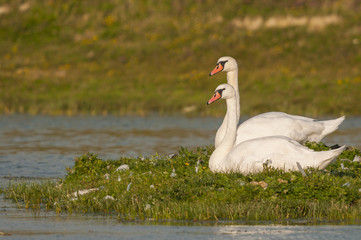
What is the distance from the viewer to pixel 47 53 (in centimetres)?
5341

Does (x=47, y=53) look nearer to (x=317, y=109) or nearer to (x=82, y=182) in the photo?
(x=317, y=109)

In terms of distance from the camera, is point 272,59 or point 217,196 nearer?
point 217,196

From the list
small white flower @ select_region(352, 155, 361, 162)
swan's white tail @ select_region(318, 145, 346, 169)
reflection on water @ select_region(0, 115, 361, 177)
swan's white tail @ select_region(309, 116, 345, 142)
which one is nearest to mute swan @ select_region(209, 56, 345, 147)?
swan's white tail @ select_region(309, 116, 345, 142)

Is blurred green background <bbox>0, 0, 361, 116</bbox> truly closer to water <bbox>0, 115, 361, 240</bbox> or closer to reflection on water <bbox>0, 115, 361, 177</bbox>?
reflection on water <bbox>0, 115, 361, 177</bbox>

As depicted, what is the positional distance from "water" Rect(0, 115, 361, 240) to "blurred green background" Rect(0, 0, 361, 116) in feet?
13.4

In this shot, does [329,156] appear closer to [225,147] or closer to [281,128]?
[225,147]

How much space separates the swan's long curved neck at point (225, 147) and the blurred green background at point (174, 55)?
70.5 ft

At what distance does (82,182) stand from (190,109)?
24498 mm

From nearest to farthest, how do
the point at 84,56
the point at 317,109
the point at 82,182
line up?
the point at 82,182
the point at 317,109
the point at 84,56

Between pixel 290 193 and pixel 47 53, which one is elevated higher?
pixel 47 53

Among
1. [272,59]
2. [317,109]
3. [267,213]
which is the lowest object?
[267,213]

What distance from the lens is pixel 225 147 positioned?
54.6 ft

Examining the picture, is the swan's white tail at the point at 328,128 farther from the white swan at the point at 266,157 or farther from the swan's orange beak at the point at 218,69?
the white swan at the point at 266,157

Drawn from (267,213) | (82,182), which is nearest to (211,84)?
(82,182)
